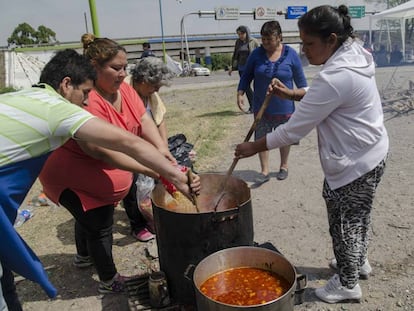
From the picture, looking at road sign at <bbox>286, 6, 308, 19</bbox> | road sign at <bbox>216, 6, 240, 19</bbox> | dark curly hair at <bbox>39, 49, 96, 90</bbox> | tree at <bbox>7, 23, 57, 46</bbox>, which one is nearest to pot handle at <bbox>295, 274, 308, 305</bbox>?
dark curly hair at <bbox>39, 49, 96, 90</bbox>

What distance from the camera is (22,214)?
186 inches

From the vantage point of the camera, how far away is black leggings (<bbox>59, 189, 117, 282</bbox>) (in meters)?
2.85

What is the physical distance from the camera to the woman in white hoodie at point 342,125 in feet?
7.57

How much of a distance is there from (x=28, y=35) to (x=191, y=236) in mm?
68357

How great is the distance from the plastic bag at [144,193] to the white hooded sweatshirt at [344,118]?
1643 millimetres

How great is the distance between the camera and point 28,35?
61.8 meters

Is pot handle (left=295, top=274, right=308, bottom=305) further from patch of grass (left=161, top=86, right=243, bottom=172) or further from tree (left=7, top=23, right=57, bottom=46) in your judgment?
tree (left=7, top=23, right=57, bottom=46)

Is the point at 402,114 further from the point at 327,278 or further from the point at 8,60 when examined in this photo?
the point at 8,60

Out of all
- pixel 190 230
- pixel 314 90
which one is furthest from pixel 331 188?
pixel 190 230

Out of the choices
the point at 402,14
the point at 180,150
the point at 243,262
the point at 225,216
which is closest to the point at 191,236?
the point at 225,216

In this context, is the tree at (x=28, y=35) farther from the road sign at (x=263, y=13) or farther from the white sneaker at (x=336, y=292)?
the white sneaker at (x=336, y=292)

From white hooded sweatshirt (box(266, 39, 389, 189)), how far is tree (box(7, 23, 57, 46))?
65.3 metres

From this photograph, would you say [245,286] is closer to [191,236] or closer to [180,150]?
[191,236]

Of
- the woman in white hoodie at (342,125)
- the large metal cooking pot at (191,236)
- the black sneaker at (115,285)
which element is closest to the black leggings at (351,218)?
the woman in white hoodie at (342,125)
